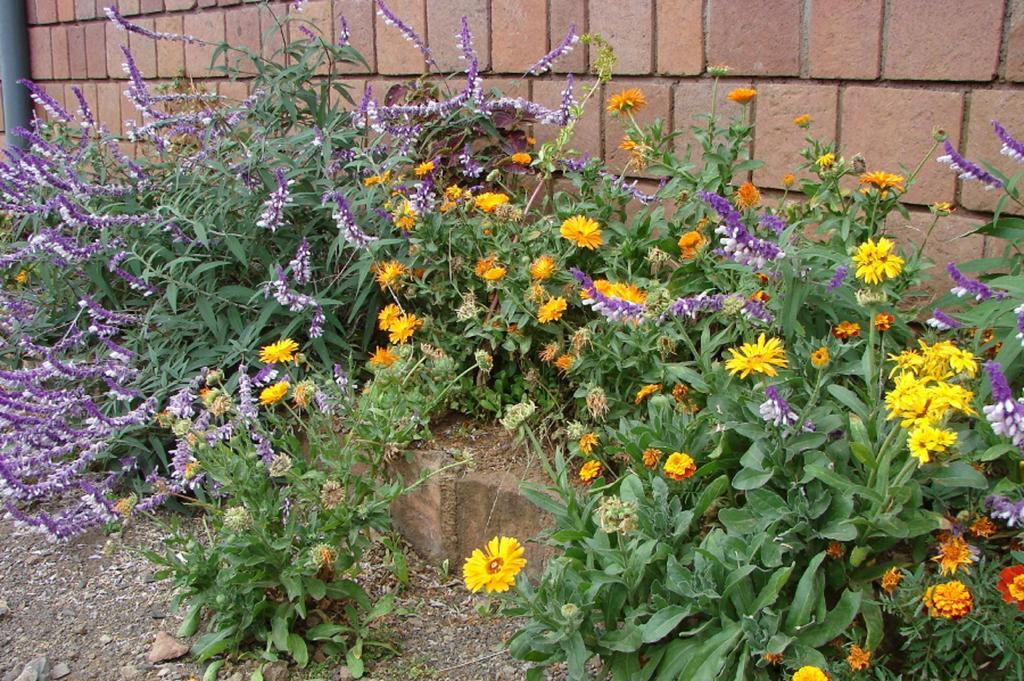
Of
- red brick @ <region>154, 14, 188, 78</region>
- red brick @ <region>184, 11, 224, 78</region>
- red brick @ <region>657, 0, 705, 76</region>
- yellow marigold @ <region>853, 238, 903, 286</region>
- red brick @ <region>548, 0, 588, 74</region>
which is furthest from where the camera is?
red brick @ <region>154, 14, 188, 78</region>

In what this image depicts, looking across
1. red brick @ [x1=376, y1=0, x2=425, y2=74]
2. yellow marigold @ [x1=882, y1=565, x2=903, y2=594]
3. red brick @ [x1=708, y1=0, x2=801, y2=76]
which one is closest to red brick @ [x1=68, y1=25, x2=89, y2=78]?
red brick @ [x1=376, y1=0, x2=425, y2=74]

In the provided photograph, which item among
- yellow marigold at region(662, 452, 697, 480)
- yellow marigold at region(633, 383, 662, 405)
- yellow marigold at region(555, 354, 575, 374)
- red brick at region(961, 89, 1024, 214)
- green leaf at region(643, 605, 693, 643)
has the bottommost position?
green leaf at region(643, 605, 693, 643)

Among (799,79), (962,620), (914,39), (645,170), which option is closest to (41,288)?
(645,170)

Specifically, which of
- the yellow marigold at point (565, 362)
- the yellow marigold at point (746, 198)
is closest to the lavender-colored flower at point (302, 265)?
the yellow marigold at point (565, 362)

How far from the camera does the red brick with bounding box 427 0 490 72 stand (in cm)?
332

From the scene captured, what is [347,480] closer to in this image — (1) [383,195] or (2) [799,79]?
(1) [383,195]

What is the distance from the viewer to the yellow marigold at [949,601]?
145 centimetres

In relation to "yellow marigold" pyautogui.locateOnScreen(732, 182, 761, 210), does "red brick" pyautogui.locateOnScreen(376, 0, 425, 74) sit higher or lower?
higher

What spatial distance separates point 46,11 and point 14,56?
34cm

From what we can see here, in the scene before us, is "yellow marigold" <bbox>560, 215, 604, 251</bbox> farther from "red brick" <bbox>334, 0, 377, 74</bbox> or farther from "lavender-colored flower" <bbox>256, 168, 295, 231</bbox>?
"red brick" <bbox>334, 0, 377, 74</bbox>

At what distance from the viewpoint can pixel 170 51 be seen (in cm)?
464

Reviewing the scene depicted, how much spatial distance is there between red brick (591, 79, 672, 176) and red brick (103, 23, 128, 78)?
294 centimetres

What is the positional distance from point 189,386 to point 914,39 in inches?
77.1

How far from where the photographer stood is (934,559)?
1.56 m
